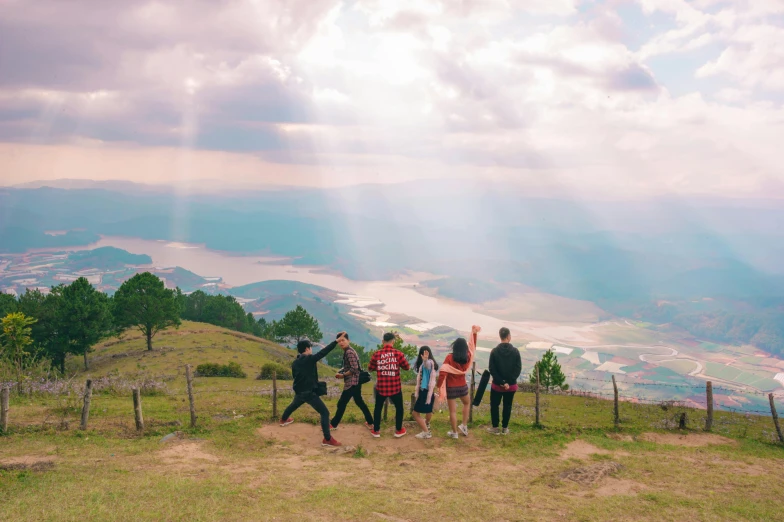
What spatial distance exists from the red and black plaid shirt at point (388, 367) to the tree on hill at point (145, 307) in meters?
40.4

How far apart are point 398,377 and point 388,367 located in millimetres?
369

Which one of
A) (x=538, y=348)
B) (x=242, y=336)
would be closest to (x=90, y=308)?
(x=242, y=336)

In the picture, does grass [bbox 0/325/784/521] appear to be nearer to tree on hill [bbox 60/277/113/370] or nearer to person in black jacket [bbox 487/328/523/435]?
person in black jacket [bbox 487/328/523/435]

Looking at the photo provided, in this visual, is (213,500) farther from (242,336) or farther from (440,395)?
(242,336)

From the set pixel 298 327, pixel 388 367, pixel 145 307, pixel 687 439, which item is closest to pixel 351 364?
pixel 388 367

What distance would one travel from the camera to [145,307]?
4481 cm

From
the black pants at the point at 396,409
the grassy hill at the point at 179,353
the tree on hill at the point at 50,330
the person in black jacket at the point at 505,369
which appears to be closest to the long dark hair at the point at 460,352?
the person in black jacket at the point at 505,369

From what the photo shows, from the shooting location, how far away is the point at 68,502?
7609 mm

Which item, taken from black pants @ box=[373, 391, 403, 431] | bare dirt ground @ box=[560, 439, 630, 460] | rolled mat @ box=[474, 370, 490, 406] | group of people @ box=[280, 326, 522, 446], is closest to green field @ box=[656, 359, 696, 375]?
bare dirt ground @ box=[560, 439, 630, 460]

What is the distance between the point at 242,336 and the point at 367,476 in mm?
48700

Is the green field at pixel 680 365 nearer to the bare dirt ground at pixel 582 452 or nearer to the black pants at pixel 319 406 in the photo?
the bare dirt ground at pixel 582 452

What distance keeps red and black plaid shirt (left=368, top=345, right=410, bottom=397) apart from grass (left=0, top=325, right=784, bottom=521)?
1.38 m

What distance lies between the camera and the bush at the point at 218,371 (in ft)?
111

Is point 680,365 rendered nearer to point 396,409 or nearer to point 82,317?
point 82,317
